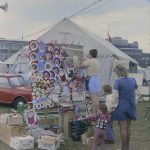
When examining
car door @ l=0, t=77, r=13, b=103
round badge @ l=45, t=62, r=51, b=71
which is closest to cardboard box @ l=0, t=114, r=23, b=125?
round badge @ l=45, t=62, r=51, b=71

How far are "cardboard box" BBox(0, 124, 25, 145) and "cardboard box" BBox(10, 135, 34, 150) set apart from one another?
0.68ft

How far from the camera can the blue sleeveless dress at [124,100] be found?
9.11m

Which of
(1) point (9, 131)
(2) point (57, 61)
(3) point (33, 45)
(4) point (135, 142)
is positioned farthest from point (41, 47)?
(4) point (135, 142)

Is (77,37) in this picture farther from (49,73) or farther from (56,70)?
(49,73)

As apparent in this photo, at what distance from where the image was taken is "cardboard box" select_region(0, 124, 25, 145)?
10609 millimetres

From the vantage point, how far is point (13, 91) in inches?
723

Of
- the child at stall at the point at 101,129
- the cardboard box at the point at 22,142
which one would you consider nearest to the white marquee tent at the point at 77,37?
the cardboard box at the point at 22,142

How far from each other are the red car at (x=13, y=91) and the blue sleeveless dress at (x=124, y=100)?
29.8 feet

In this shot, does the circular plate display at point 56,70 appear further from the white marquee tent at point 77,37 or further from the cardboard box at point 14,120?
the white marquee tent at point 77,37

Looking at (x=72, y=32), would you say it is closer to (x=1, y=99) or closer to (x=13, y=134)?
(x=1, y=99)

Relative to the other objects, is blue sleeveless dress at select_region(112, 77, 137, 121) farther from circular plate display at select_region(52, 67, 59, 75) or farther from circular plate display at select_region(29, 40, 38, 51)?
circular plate display at select_region(29, 40, 38, 51)

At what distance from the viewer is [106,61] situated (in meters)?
22.7

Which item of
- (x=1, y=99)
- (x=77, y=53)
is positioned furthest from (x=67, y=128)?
(x=1, y=99)

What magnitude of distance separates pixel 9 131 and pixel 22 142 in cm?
66
